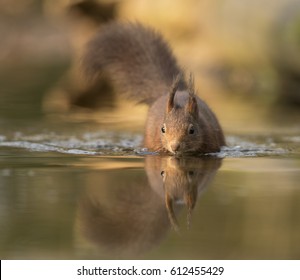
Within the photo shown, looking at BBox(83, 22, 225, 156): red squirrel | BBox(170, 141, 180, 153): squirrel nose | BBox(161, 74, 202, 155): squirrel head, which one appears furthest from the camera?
BBox(83, 22, 225, 156): red squirrel

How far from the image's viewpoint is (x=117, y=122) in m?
11.2

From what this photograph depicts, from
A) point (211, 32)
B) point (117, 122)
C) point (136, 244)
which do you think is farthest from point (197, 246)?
point (211, 32)

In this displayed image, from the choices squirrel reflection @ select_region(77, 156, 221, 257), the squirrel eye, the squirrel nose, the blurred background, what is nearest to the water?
squirrel reflection @ select_region(77, 156, 221, 257)

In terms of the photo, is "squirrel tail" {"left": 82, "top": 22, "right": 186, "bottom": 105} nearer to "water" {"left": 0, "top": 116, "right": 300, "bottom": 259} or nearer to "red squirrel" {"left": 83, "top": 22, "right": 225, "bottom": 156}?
"red squirrel" {"left": 83, "top": 22, "right": 225, "bottom": 156}

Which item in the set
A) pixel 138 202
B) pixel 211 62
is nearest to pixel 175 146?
pixel 138 202

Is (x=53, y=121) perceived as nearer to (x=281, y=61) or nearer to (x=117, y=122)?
(x=117, y=122)

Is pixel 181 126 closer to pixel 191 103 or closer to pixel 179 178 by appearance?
pixel 191 103

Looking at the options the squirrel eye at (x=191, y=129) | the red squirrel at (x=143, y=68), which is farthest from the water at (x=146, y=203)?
the red squirrel at (x=143, y=68)

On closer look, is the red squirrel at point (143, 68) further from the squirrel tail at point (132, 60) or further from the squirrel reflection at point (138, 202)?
the squirrel reflection at point (138, 202)

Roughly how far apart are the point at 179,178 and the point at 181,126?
1347 mm

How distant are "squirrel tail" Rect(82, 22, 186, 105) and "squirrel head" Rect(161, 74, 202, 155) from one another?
1.71 m

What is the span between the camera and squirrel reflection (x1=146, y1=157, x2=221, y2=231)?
570cm

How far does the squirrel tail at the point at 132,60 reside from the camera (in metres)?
9.88

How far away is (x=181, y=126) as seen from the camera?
7938 millimetres
